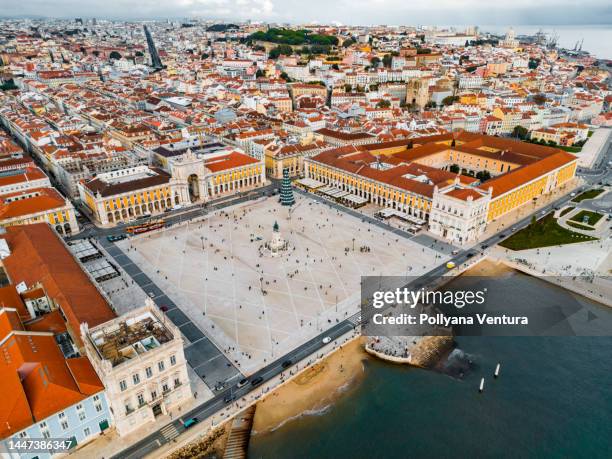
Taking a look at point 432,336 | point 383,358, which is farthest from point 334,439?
point 432,336

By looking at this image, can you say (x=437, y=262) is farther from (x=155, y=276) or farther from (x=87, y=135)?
(x=87, y=135)

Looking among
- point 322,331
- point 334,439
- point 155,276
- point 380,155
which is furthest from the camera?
point 380,155

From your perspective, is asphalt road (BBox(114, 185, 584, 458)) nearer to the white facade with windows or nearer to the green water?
the white facade with windows

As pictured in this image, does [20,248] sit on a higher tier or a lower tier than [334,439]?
higher

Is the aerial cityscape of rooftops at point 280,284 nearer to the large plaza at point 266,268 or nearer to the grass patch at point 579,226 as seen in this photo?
the large plaza at point 266,268

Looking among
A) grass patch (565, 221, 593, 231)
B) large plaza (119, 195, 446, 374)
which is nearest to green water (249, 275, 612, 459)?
large plaza (119, 195, 446, 374)

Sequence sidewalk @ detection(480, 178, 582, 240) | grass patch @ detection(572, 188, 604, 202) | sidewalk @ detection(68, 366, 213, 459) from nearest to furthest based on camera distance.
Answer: sidewalk @ detection(68, 366, 213, 459) → sidewalk @ detection(480, 178, 582, 240) → grass patch @ detection(572, 188, 604, 202)
